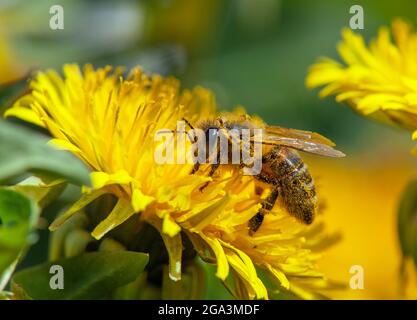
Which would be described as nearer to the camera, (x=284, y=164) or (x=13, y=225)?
(x=13, y=225)

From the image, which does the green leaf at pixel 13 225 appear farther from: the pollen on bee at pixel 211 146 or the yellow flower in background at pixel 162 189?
the pollen on bee at pixel 211 146

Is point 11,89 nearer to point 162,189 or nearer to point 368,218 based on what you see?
point 162,189

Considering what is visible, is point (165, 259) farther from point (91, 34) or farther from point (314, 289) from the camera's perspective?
point (91, 34)

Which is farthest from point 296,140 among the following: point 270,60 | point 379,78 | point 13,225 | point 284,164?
point 270,60

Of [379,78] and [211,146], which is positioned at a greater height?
[379,78]

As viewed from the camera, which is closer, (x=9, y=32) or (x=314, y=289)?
(x=314, y=289)

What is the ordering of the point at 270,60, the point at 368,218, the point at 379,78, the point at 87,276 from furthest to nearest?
the point at 270,60
the point at 368,218
the point at 379,78
the point at 87,276

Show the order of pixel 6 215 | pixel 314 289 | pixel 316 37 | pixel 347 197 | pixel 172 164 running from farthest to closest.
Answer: pixel 316 37, pixel 347 197, pixel 314 289, pixel 172 164, pixel 6 215
